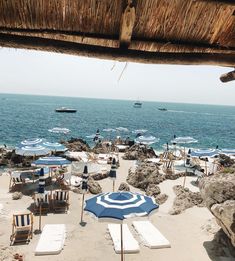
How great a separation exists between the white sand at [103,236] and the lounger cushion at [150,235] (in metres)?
0.20

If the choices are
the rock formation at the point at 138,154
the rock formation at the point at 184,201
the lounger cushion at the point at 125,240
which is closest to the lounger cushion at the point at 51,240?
the lounger cushion at the point at 125,240

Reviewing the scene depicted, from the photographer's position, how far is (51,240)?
1045 centimetres

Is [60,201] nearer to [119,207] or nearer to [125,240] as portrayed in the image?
[125,240]

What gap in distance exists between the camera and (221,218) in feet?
32.7

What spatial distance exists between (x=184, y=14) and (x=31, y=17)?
5.41 ft

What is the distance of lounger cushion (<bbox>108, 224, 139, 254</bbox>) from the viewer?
9.98m

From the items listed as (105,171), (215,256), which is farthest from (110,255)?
(105,171)

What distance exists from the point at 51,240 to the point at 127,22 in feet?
30.5

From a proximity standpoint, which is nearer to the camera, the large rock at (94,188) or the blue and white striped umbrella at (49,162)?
the blue and white striped umbrella at (49,162)

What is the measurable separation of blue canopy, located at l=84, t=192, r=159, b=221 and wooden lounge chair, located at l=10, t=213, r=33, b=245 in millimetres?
3716

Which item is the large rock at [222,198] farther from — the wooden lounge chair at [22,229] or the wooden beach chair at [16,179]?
the wooden beach chair at [16,179]

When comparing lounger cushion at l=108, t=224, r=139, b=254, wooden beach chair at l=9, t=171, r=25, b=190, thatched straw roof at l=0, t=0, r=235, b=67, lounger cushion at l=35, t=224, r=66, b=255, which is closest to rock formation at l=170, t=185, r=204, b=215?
lounger cushion at l=108, t=224, r=139, b=254

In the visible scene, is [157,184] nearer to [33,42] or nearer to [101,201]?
[101,201]

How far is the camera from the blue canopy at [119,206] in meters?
7.96
